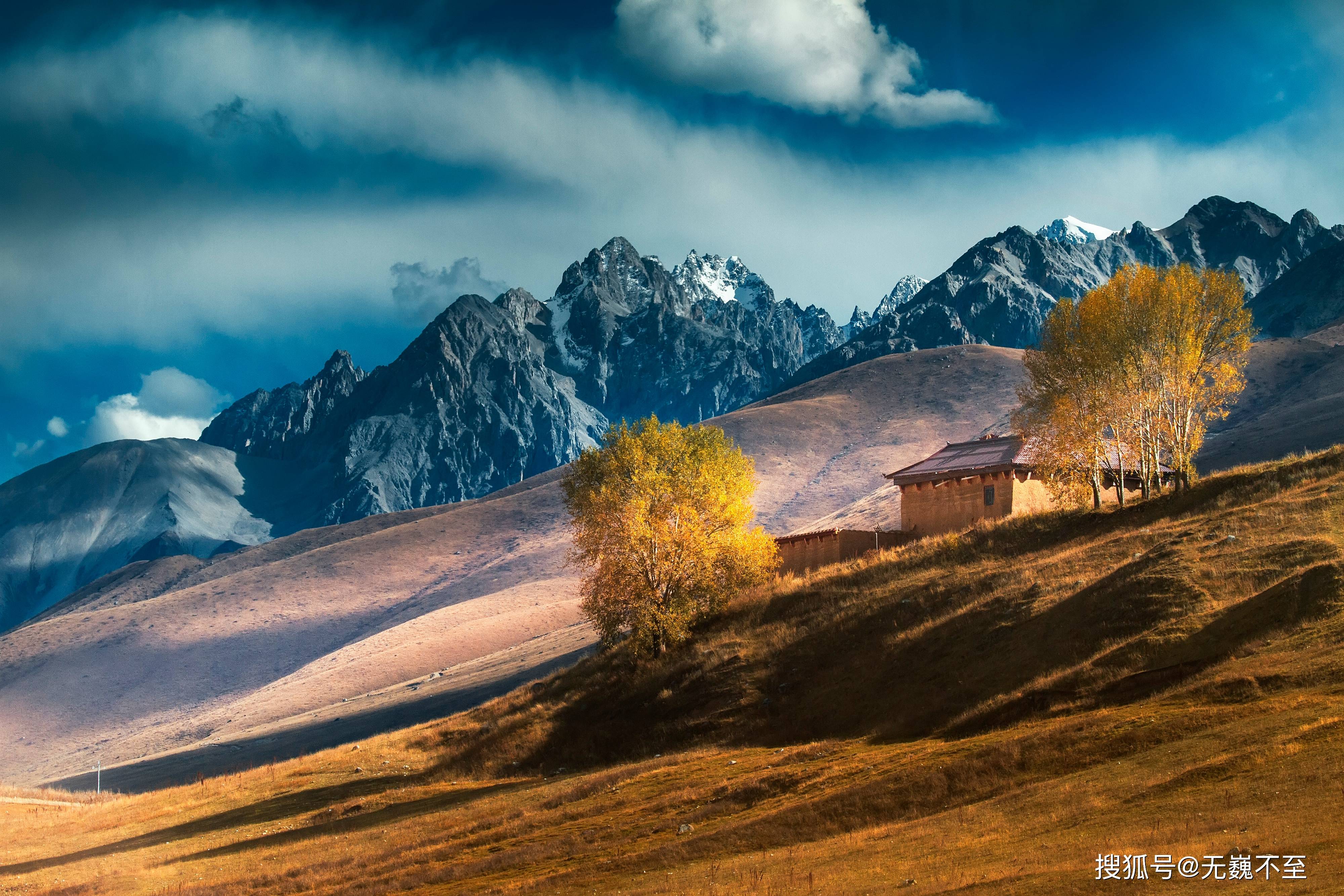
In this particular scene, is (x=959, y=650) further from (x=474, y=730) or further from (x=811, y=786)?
(x=474, y=730)

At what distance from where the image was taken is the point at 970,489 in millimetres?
51281

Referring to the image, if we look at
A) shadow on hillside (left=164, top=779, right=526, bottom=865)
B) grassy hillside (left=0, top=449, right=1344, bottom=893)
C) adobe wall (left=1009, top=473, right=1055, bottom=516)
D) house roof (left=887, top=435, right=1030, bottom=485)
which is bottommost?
shadow on hillside (left=164, top=779, right=526, bottom=865)

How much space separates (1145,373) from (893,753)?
2675cm

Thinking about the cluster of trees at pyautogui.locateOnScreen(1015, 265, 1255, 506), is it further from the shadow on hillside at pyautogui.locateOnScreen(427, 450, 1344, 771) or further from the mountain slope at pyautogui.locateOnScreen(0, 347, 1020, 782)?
the mountain slope at pyautogui.locateOnScreen(0, 347, 1020, 782)

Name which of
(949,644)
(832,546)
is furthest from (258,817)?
(832,546)

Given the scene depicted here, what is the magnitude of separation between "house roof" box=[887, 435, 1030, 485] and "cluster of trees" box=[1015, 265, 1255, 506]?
4.33 metres

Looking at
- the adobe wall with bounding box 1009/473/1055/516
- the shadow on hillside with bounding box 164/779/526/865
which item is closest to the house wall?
the adobe wall with bounding box 1009/473/1055/516

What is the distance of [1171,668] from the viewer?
22969 mm

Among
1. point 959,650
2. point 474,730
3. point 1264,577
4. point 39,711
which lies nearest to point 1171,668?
point 1264,577

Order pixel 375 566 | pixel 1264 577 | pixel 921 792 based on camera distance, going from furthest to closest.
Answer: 1. pixel 375 566
2. pixel 1264 577
3. pixel 921 792

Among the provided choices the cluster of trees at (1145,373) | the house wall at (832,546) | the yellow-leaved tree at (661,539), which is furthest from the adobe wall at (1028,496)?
the yellow-leaved tree at (661,539)

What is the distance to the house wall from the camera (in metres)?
51.2

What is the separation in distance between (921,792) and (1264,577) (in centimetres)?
1316

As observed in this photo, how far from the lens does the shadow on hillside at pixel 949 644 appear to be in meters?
24.8
